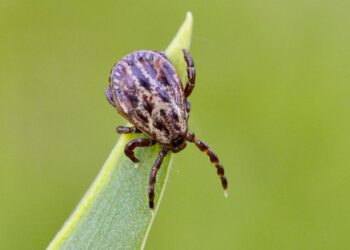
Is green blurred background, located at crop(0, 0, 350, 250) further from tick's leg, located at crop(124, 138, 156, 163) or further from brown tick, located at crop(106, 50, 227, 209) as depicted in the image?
tick's leg, located at crop(124, 138, 156, 163)

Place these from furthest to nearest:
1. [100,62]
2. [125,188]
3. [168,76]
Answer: [100,62], [168,76], [125,188]

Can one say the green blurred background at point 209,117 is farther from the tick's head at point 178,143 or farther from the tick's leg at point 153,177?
the tick's leg at point 153,177

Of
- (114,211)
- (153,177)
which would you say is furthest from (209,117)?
(114,211)

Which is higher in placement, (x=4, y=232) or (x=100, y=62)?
(x=100, y=62)

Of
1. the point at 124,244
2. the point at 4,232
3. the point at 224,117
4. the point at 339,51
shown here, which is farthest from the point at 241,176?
the point at 124,244

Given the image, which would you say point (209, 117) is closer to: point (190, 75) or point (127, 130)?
point (190, 75)

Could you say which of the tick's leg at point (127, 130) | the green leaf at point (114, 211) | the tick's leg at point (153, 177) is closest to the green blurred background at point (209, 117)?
the tick's leg at point (127, 130)

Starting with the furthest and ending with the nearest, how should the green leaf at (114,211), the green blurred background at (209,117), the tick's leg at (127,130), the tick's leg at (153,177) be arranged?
1. the green blurred background at (209,117)
2. the tick's leg at (127,130)
3. the tick's leg at (153,177)
4. the green leaf at (114,211)

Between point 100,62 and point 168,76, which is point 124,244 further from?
point 100,62
